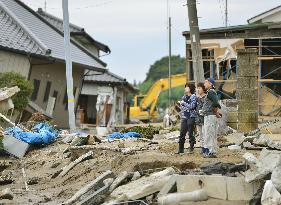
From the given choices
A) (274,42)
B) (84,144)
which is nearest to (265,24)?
(274,42)

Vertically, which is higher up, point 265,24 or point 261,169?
point 265,24

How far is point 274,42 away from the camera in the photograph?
32.7m

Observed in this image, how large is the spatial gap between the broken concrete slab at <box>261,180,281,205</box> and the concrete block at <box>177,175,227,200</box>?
1.02 meters

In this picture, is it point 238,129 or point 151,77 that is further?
point 151,77

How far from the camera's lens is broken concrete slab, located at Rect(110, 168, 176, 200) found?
38.1 ft

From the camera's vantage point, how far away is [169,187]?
37.9 ft

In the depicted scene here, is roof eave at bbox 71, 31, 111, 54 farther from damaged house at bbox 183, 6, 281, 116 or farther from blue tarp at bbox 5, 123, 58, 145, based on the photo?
blue tarp at bbox 5, 123, 58, 145

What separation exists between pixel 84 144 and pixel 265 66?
16.4 meters

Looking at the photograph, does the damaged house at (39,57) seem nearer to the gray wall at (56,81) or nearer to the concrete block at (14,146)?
the gray wall at (56,81)

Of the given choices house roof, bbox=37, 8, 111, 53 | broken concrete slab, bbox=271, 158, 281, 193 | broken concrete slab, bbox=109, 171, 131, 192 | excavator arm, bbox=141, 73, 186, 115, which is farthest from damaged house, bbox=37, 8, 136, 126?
broken concrete slab, bbox=271, 158, 281, 193

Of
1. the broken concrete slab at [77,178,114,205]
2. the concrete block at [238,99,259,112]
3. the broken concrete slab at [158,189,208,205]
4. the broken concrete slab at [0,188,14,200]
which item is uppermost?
the concrete block at [238,99,259,112]

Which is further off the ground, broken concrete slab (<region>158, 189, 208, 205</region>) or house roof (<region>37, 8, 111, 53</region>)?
house roof (<region>37, 8, 111, 53</region>)

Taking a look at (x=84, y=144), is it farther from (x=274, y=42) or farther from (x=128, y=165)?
(x=274, y=42)

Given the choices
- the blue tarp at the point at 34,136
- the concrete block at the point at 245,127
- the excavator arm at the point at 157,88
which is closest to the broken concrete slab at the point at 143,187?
the concrete block at the point at 245,127
